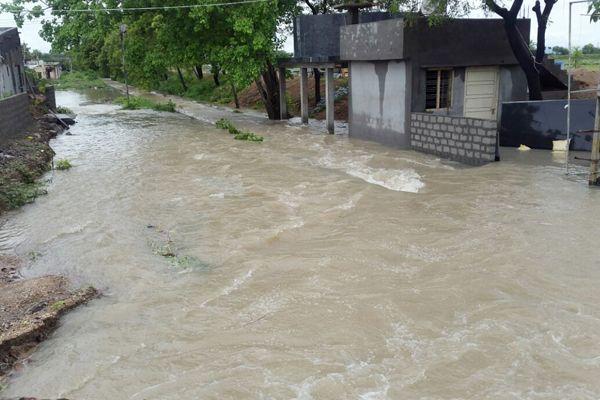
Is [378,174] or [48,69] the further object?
[48,69]

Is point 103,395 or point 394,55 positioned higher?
point 394,55

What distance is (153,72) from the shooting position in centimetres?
3453

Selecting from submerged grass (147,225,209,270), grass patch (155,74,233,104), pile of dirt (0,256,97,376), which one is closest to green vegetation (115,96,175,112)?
grass patch (155,74,233,104)

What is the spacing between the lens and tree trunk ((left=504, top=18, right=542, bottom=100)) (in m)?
16.9

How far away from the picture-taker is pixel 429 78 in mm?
17203

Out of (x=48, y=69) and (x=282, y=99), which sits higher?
(x=48, y=69)

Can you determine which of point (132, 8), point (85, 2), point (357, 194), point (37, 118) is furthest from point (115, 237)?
point (85, 2)

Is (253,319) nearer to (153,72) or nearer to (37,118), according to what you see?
(37,118)

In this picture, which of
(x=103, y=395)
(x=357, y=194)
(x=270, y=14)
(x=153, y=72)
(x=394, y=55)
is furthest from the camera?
(x=153, y=72)

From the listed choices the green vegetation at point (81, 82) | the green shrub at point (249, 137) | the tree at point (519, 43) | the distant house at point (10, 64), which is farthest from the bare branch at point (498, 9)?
the green vegetation at point (81, 82)

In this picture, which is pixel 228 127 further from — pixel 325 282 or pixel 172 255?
pixel 325 282

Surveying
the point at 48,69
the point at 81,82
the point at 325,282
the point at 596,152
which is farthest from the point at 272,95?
the point at 48,69

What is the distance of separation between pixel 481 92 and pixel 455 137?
3.75 meters

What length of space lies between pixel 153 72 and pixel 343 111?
44.6 feet
